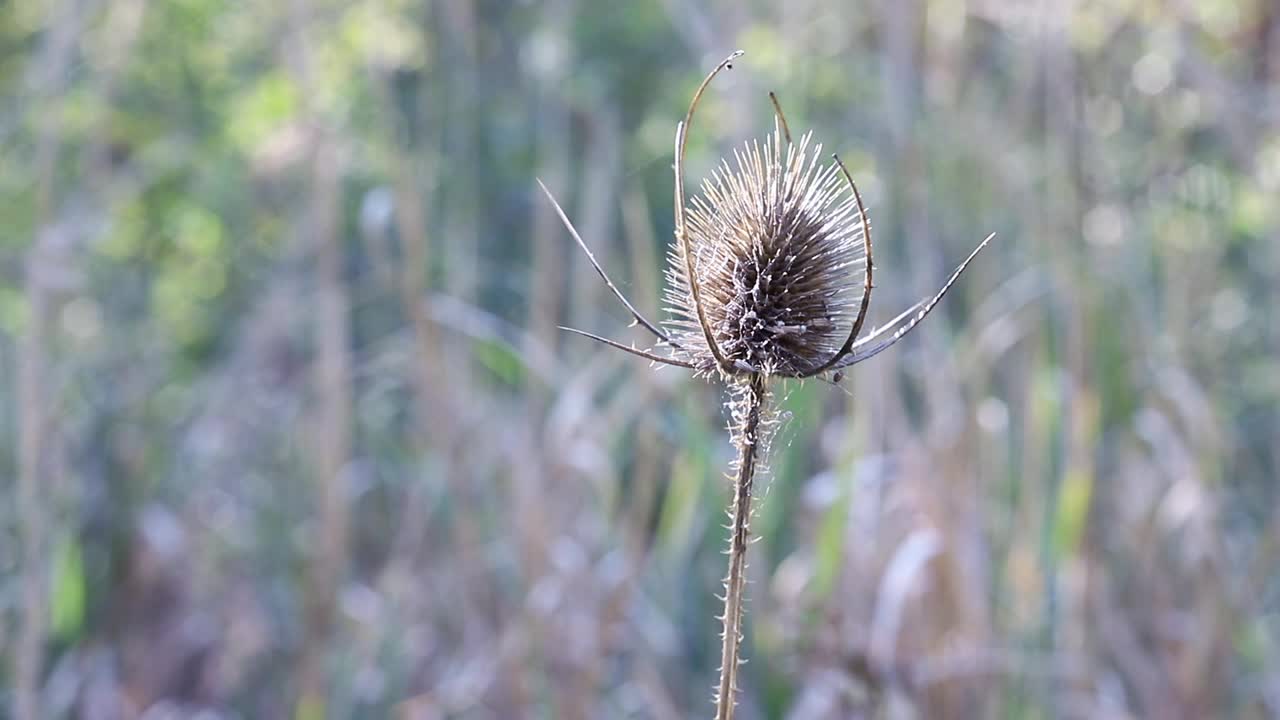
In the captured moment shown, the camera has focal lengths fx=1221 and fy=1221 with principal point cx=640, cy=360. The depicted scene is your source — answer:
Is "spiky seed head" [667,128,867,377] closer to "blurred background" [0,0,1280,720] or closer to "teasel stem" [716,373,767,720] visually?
"teasel stem" [716,373,767,720]

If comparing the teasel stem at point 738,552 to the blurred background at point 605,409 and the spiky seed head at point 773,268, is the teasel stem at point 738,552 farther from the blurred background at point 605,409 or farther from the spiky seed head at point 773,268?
the blurred background at point 605,409

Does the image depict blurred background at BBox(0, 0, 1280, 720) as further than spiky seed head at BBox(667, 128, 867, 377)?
Yes

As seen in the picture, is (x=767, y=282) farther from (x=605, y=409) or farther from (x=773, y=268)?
(x=605, y=409)

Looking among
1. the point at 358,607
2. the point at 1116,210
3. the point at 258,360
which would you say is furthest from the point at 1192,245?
the point at 258,360

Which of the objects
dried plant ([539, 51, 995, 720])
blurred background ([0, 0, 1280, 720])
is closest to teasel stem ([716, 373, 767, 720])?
dried plant ([539, 51, 995, 720])

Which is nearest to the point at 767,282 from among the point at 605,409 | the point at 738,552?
the point at 738,552

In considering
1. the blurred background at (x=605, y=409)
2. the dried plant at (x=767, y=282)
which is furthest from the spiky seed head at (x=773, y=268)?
the blurred background at (x=605, y=409)
